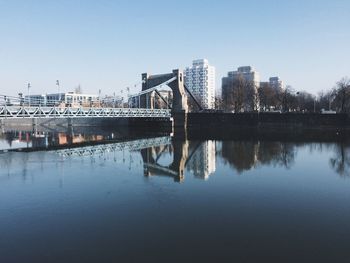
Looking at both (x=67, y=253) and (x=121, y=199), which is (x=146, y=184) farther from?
(x=67, y=253)

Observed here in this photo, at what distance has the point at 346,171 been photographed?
2408cm

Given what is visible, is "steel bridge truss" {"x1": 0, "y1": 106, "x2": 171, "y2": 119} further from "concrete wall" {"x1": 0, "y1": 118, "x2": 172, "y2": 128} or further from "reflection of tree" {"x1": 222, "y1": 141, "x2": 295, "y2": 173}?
"reflection of tree" {"x1": 222, "y1": 141, "x2": 295, "y2": 173}

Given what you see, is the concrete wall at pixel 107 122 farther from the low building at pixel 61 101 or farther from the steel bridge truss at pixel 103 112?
the low building at pixel 61 101

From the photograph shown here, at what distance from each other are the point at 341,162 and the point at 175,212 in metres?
20.0

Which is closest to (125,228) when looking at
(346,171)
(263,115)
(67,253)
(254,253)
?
(67,253)

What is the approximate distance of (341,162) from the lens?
28.2 meters

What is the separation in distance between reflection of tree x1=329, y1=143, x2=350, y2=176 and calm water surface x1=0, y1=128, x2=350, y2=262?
0.78 ft

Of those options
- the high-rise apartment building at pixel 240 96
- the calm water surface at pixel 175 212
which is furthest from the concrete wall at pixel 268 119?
the calm water surface at pixel 175 212

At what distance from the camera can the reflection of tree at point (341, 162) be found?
2412 cm

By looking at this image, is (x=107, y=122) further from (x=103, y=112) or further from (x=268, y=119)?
(x=268, y=119)

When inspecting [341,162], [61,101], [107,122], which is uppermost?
[61,101]

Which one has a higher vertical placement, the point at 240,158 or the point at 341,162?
the point at 240,158

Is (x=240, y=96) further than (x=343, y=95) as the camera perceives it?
Yes

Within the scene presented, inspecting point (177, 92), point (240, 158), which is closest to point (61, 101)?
point (177, 92)
